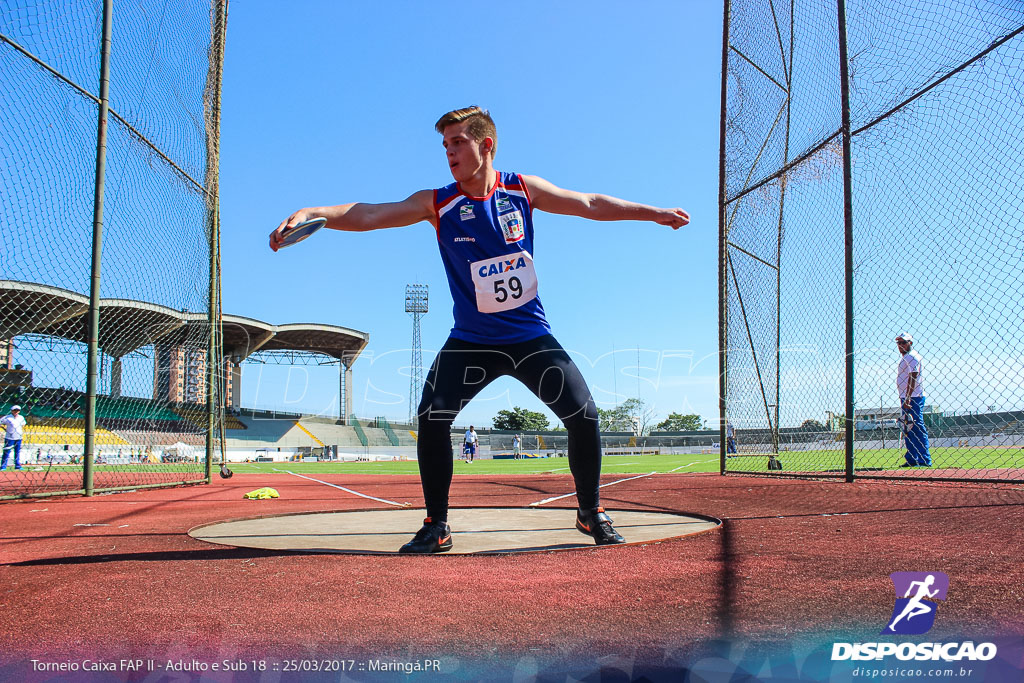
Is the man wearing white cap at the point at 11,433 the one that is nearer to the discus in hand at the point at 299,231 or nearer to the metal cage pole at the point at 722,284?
the metal cage pole at the point at 722,284

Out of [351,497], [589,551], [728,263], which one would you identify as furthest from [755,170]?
[589,551]

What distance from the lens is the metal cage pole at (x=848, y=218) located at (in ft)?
20.2

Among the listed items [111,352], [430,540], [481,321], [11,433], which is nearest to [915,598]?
[430,540]

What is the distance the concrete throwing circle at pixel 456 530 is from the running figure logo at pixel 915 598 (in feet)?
3.78

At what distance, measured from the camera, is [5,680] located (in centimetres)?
137

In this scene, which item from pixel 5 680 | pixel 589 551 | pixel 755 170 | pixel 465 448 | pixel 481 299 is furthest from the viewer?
pixel 465 448

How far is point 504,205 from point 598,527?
5.51 feet

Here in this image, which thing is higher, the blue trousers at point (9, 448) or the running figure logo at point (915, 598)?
the running figure logo at point (915, 598)

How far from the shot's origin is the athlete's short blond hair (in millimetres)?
3180

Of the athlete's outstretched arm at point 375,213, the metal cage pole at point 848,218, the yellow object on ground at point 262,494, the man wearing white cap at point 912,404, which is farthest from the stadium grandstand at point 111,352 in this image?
the man wearing white cap at point 912,404

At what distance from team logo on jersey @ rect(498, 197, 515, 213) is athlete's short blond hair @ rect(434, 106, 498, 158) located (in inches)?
12.6

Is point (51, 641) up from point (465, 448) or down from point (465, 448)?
up

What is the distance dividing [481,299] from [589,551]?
1284 mm

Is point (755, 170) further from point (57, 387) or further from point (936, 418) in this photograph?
point (57, 387)
